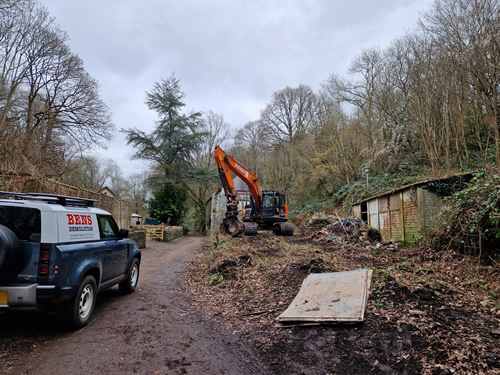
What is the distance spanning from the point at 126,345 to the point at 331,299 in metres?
3.16

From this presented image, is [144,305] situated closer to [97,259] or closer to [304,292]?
[97,259]

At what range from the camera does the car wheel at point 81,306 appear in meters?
3.99

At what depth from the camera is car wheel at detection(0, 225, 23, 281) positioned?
353cm

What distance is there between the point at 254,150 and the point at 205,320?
106ft

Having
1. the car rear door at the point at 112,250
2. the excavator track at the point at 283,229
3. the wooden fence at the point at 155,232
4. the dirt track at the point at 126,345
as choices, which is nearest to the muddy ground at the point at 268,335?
the dirt track at the point at 126,345

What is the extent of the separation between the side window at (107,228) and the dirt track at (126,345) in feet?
4.42

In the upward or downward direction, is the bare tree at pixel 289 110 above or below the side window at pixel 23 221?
above

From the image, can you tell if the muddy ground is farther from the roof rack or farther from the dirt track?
the roof rack

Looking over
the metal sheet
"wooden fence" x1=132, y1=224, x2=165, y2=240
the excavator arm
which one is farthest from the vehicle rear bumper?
"wooden fence" x1=132, y1=224, x2=165, y2=240

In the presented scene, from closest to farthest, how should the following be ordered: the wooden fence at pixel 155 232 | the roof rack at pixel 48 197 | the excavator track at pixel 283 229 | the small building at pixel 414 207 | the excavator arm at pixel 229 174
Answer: the roof rack at pixel 48 197
the small building at pixel 414 207
the excavator arm at pixel 229 174
the excavator track at pixel 283 229
the wooden fence at pixel 155 232

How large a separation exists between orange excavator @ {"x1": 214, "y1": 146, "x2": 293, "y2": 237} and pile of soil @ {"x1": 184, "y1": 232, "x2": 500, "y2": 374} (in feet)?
24.2

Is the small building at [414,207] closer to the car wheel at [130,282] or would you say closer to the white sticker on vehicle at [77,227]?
the car wheel at [130,282]

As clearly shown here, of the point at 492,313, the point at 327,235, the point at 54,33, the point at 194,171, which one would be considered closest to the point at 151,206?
the point at 194,171

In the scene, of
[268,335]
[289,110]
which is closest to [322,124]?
[289,110]
